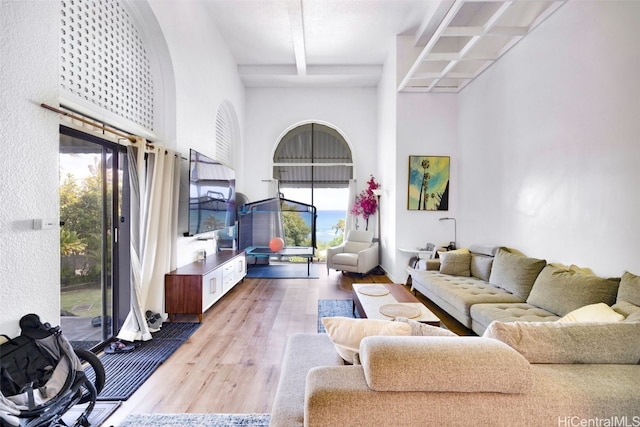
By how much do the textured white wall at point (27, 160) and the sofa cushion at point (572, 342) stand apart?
8.27ft

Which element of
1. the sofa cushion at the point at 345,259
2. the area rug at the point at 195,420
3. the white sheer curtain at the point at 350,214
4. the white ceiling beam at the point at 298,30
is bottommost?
the area rug at the point at 195,420

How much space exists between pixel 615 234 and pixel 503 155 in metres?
1.77

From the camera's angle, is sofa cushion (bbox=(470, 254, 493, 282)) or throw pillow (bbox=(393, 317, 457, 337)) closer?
throw pillow (bbox=(393, 317, 457, 337))

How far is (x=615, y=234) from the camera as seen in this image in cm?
240

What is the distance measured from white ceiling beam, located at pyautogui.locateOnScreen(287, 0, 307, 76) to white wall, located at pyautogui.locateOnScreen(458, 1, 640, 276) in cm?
262

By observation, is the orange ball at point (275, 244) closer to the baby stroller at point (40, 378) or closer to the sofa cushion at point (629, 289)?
the baby stroller at point (40, 378)

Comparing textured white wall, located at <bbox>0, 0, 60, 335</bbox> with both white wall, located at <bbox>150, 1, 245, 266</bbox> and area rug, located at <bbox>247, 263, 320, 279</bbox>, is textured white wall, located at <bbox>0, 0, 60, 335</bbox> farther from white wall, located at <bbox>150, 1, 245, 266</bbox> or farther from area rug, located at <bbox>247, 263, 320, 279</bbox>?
area rug, located at <bbox>247, 263, 320, 279</bbox>

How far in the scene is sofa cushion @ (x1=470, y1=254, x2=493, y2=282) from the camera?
12.4ft

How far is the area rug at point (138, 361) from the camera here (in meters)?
2.22

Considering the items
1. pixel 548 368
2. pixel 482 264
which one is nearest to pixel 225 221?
pixel 482 264

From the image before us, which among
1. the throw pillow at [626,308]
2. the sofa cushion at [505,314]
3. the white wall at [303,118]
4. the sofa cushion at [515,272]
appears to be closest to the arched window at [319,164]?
the white wall at [303,118]

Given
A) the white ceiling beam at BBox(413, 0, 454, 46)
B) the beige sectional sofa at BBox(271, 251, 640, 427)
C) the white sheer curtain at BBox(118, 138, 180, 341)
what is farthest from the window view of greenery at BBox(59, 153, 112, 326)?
the white ceiling beam at BBox(413, 0, 454, 46)

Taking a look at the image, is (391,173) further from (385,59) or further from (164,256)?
(164,256)

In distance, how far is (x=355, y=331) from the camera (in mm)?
1469
